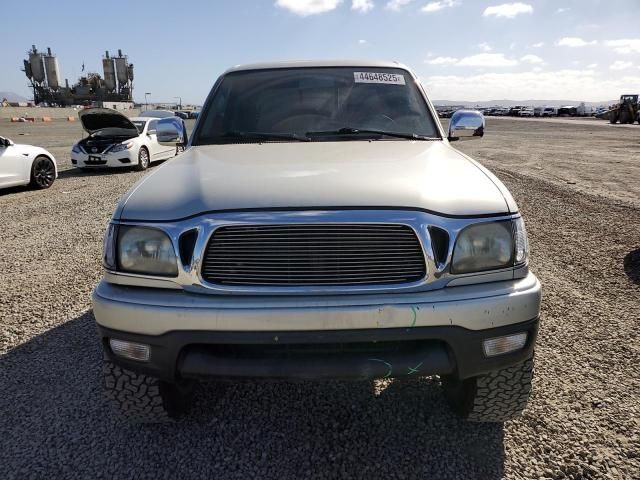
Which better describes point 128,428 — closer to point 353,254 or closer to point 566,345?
point 353,254

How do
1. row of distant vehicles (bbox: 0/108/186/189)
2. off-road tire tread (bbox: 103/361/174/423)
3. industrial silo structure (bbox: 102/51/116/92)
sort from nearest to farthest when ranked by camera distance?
off-road tire tread (bbox: 103/361/174/423) < row of distant vehicles (bbox: 0/108/186/189) < industrial silo structure (bbox: 102/51/116/92)

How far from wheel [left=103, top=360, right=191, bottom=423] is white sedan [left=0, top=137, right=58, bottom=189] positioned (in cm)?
869

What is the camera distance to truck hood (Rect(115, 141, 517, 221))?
1938 millimetres

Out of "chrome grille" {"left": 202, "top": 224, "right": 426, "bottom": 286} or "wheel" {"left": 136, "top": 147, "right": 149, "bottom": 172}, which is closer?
"chrome grille" {"left": 202, "top": 224, "right": 426, "bottom": 286}

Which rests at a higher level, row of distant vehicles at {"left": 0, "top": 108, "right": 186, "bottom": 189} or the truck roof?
the truck roof

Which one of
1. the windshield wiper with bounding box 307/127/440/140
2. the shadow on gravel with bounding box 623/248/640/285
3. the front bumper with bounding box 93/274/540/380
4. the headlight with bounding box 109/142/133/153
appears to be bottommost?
the shadow on gravel with bounding box 623/248/640/285

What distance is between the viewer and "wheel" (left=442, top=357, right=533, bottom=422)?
7.27 ft

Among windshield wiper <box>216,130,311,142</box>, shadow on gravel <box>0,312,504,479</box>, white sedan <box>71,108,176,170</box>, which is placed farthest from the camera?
white sedan <box>71,108,176,170</box>

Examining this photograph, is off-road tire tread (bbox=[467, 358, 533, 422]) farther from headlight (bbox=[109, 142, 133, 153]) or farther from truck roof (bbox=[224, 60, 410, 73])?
headlight (bbox=[109, 142, 133, 153])

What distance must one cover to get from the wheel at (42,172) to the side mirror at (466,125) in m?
9.24

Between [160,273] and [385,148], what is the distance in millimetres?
1512

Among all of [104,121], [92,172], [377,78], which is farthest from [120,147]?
[377,78]

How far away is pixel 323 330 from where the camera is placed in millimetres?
1844

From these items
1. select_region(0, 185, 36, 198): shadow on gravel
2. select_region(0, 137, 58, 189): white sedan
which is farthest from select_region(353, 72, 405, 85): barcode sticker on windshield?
select_region(0, 185, 36, 198): shadow on gravel
